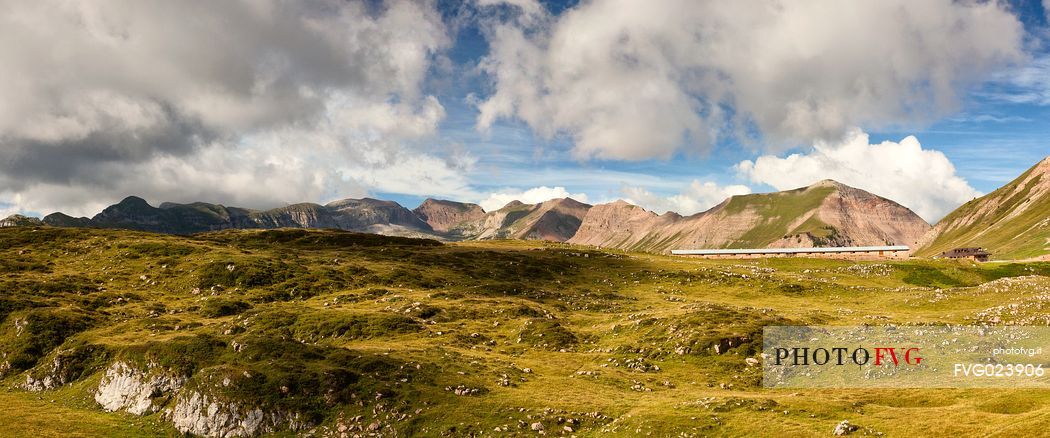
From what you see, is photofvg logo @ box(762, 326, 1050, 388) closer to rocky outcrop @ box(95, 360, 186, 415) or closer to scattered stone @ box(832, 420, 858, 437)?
scattered stone @ box(832, 420, 858, 437)

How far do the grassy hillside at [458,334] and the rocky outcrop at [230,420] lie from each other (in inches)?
31.9

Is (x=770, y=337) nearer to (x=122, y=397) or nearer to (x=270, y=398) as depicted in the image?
(x=270, y=398)

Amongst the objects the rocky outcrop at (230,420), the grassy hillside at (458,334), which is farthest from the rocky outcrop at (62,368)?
the rocky outcrop at (230,420)

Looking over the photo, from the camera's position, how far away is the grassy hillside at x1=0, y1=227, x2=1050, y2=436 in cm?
4044

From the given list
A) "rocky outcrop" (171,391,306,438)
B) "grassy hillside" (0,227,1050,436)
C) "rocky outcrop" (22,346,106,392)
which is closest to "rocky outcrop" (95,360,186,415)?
"grassy hillside" (0,227,1050,436)

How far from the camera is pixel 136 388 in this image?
5256 centimetres

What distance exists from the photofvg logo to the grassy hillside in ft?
9.95

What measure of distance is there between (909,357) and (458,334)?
159ft

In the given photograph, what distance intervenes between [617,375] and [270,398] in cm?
3109

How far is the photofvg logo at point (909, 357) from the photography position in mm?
44969

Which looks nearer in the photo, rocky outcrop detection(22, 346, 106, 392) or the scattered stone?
the scattered stone

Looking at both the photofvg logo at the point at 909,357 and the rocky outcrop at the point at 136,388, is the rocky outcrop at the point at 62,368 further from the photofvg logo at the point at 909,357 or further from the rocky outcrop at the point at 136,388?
the photofvg logo at the point at 909,357

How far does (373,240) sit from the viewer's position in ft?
532

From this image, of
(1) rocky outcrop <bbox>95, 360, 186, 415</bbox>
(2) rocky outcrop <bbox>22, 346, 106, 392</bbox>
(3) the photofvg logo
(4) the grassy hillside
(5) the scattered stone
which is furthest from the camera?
(2) rocky outcrop <bbox>22, 346, 106, 392</bbox>
